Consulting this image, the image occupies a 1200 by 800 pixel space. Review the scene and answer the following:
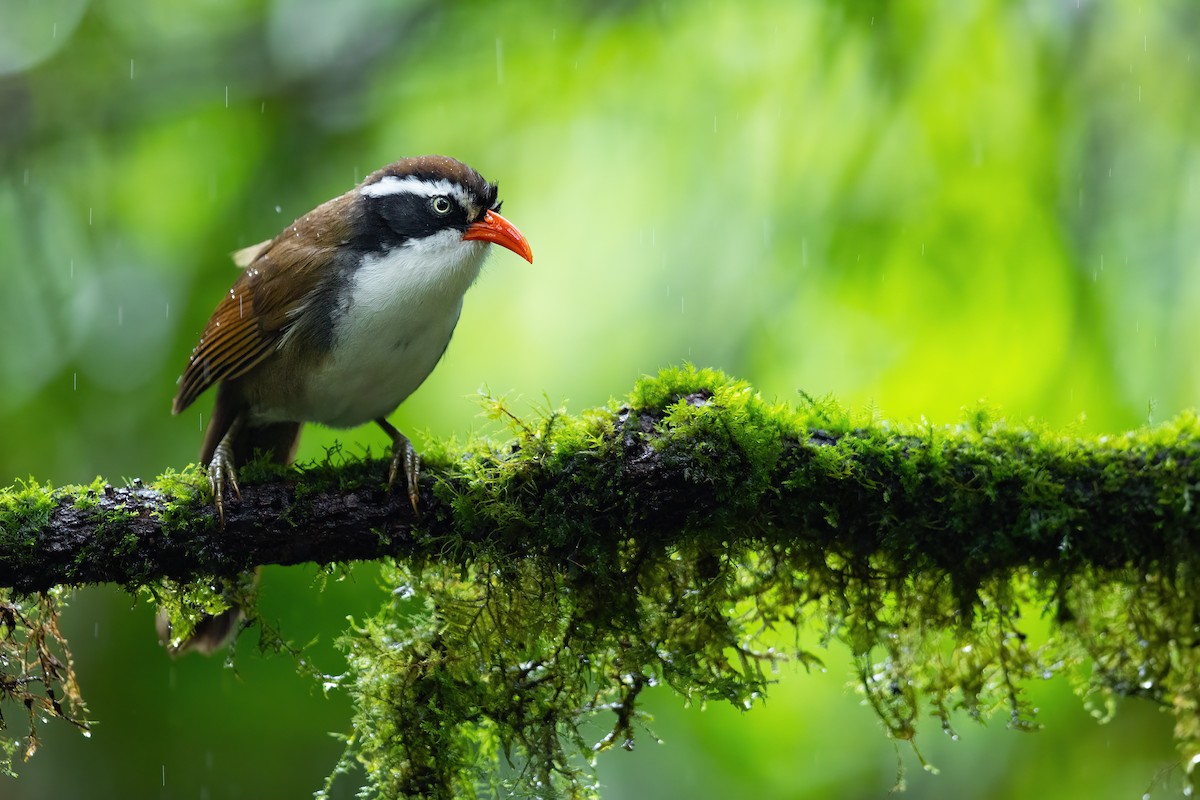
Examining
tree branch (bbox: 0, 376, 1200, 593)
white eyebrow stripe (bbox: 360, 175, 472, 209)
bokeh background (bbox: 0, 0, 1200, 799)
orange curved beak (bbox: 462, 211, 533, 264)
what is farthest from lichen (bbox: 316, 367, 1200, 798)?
bokeh background (bbox: 0, 0, 1200, 799)

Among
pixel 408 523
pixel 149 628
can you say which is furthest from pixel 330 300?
pixel 149 628

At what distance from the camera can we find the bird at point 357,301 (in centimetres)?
362

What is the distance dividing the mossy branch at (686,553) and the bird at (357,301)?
64cm

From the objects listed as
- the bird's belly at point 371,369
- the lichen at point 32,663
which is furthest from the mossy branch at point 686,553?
the bird's belly at point 371,369

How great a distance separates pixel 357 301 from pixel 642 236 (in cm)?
215

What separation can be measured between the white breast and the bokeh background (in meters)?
0.37

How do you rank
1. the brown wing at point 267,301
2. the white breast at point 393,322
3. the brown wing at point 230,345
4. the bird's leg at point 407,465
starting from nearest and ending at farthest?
the bird's leg at point 407,465 < the white breast at point 393,322 < the brown wing at point 267,301 < the brown wing at point 230,345

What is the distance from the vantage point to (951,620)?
2.98m

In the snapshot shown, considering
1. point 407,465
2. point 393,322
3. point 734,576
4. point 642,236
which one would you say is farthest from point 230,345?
point 642,236

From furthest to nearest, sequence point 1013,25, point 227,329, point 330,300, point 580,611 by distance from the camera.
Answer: point 1013,25 < point 227,329 < point 330,300 < point 580,611

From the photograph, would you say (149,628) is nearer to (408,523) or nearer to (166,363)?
(166,363)


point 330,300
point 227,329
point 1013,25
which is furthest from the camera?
point 1013,25

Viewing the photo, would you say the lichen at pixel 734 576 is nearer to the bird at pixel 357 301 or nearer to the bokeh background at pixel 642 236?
the bird at pixel 357 301

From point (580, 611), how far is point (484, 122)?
3521 millimetres
